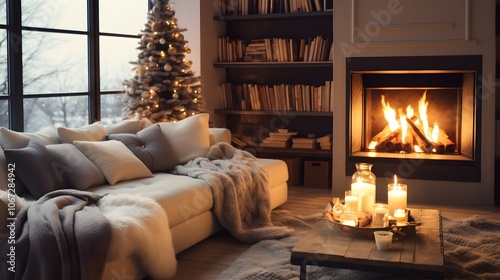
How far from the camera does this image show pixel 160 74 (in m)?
6.48

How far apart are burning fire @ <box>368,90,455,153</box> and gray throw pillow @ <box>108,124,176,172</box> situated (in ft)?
7.85

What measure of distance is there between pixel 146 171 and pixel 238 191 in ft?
2.30

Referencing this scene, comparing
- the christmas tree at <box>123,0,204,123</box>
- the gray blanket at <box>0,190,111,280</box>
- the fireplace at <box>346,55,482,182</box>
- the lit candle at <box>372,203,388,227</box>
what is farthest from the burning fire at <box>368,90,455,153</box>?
the gray blanket at <box>0,190,111,280</box>

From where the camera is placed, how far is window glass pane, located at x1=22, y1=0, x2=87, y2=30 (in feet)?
18.0

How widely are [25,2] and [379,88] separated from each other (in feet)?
11.1

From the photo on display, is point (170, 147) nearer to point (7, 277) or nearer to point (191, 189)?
point (191, 189)

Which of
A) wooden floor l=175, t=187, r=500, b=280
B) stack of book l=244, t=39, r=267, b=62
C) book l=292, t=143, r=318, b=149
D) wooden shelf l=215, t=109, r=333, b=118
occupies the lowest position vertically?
wooden floor l=175, t=187, r=500, b=280

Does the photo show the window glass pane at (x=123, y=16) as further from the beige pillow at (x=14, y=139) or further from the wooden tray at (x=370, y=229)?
the wooden tray at (x=370, y=229)

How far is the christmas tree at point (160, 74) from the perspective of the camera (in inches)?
255

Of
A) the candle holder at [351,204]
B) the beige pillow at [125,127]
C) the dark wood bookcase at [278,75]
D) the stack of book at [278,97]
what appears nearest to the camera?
the candle holder at [351,204]

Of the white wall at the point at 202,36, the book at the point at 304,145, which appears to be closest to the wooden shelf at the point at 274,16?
the white wall at the point at 202,36

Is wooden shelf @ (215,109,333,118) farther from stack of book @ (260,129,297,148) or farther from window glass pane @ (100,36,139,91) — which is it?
window glass pane @ (100,36,139,91)

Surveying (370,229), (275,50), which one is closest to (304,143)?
(275,50)

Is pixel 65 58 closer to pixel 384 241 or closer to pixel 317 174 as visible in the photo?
pixel 317 174
